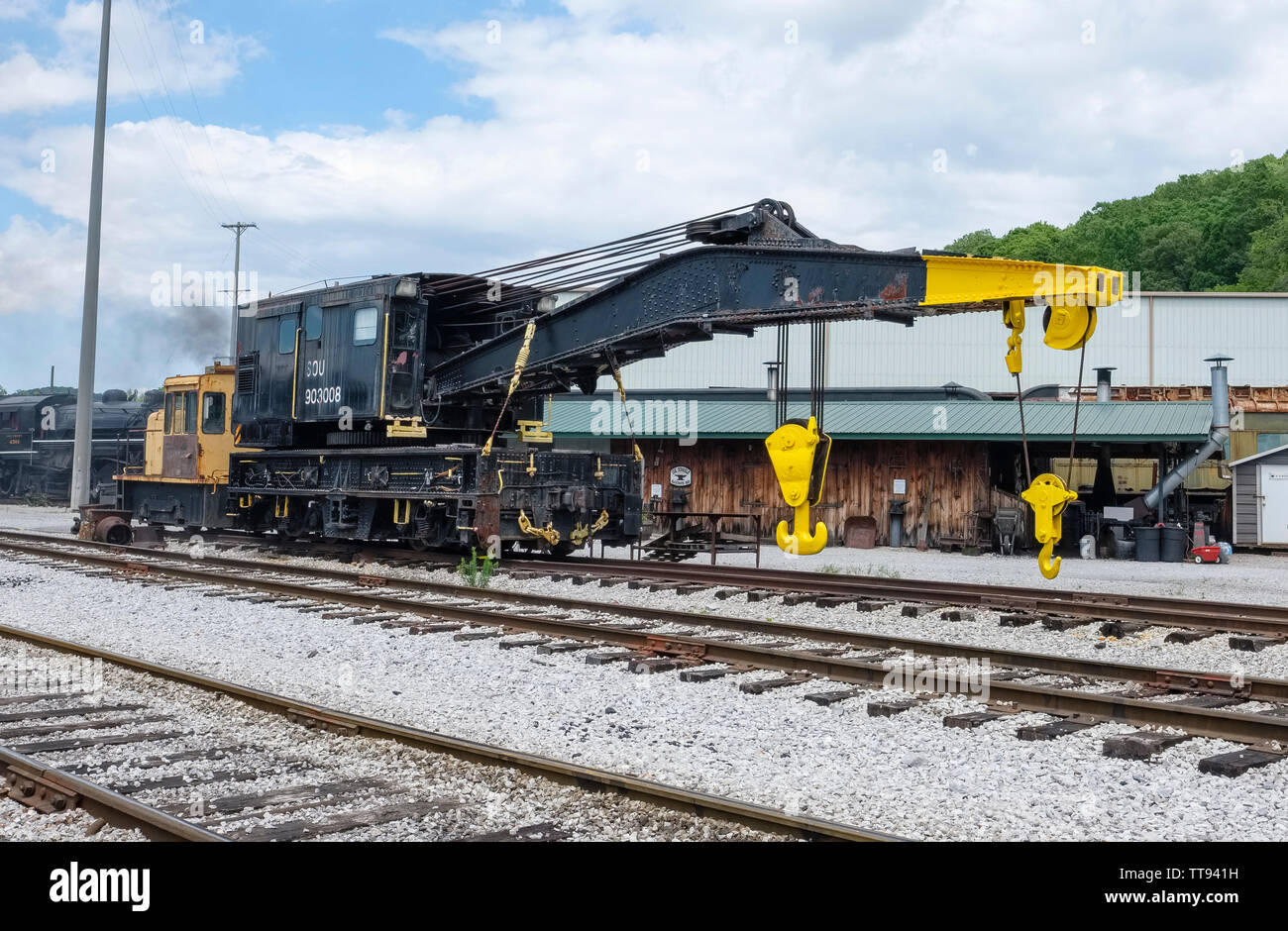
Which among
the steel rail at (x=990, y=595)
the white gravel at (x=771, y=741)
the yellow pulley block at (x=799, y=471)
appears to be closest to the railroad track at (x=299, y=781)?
the white gravel at (x=771, y=741)

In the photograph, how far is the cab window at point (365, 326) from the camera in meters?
15.2

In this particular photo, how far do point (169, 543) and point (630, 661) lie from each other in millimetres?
14834

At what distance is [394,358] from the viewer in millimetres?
15078

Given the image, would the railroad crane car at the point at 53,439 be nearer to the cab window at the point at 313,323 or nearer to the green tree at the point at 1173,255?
the cab window at the point at 313,323

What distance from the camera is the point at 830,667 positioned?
7750 mm

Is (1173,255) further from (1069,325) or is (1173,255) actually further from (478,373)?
(1069,325)

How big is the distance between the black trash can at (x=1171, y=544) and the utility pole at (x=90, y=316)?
2290 cm

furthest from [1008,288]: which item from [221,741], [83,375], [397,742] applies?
[83,375]

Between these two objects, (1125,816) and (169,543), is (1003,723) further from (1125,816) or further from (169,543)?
(169,543)

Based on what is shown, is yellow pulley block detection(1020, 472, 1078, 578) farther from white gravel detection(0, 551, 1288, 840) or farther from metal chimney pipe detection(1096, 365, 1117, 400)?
metal chimney pipe detection(1096, 365, 1117, 400)

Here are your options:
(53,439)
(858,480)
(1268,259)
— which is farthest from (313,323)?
(1268,259)

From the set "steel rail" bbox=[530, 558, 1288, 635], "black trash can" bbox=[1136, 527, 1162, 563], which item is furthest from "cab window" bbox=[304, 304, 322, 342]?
"black trash can" bbox=[1136, 527, 1162, 563]

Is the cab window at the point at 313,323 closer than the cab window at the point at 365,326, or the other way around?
the cab window at the point at 365,326

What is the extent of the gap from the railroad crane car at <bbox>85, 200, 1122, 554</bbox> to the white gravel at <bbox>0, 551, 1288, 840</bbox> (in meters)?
2.82
